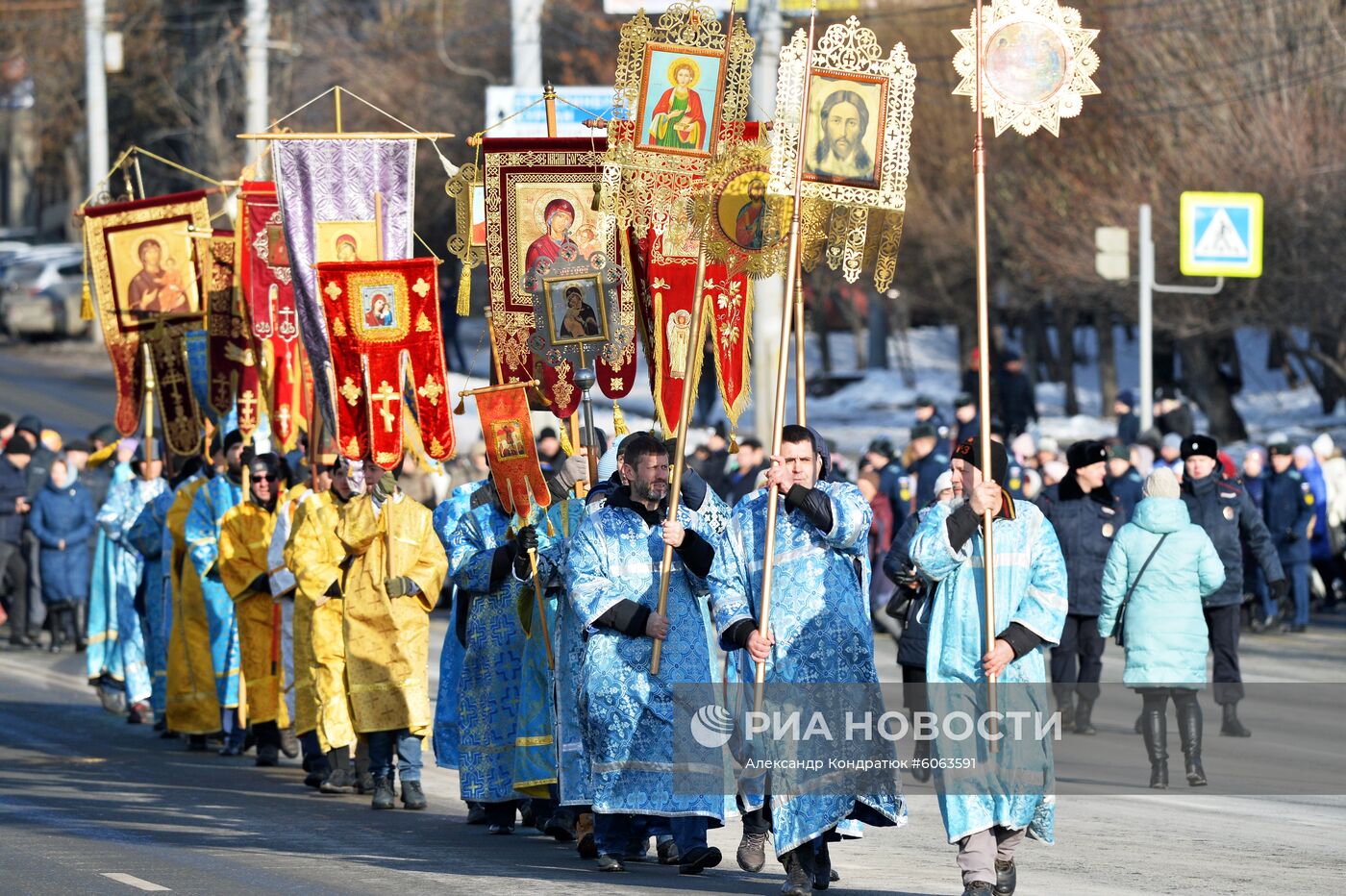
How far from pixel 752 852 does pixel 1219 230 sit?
13.1 meters

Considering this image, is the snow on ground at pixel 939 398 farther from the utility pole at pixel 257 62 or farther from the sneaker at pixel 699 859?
the sneaker at pixel 699 859

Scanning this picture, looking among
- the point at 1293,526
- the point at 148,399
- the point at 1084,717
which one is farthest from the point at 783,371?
the point at 1293,526

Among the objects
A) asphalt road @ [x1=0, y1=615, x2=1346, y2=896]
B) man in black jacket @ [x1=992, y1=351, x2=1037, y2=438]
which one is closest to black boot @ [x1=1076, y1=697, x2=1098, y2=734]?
asphalt road @ [x1=0, y1=615, x2=1346, y2=896]

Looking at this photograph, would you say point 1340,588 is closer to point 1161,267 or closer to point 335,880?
point 1161,267

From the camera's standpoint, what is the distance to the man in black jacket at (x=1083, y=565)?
15.1 meters

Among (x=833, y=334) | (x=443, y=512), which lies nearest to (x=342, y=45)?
(x=833, y=334)

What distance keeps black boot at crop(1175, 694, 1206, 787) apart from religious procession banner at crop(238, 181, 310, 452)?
5.42m

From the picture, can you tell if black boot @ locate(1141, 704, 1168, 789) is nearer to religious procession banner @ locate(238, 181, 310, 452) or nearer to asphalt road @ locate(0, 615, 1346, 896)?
asphalt road @ locate(0, 615, 1346, 896)

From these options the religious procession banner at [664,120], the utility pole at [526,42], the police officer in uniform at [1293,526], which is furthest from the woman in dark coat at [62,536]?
the religious procession banner at [664,120]

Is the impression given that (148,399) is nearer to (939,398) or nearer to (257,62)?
(257,62)

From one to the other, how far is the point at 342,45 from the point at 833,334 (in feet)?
37.2

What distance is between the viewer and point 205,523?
14578 millimetres

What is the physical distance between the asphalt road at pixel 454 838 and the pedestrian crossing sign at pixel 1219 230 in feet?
23.6

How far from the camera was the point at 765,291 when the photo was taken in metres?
23.8
